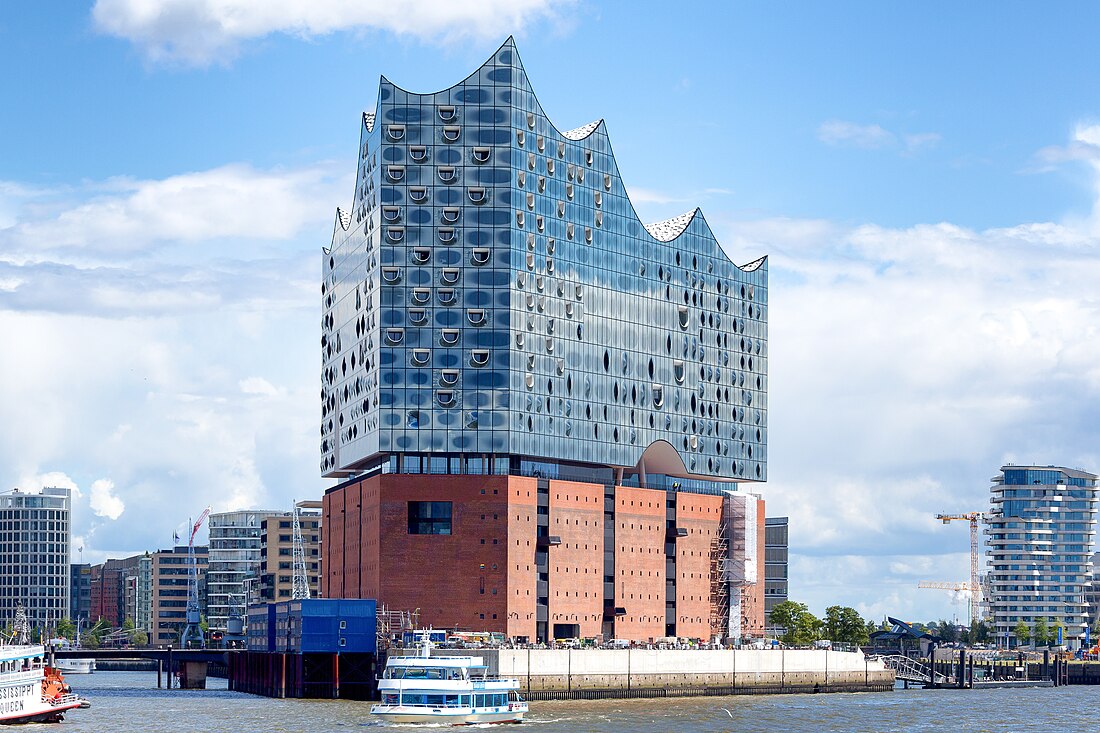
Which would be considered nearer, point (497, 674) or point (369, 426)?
point (497, 674)

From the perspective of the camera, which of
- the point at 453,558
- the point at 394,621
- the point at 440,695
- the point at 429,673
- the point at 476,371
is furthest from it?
the point at 476,371

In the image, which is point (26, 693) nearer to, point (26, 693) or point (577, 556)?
point (26, 693)

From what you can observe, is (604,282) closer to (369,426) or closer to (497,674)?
(369,426)

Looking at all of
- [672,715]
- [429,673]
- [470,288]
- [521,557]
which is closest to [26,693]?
[429,673]

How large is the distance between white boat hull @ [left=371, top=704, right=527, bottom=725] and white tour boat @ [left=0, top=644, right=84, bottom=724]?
1036 inches

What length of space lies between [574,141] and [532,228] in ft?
46.9

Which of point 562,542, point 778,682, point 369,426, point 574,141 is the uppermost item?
point 574,141

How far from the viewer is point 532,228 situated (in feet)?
602

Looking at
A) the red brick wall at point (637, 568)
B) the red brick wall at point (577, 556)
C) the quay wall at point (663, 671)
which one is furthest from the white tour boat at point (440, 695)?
the red brick wall at point (637, 568)

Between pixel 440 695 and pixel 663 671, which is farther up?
pixel 440 695

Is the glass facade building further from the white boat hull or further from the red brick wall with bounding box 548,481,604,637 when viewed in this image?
the white boat hull

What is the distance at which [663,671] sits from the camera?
176375 mm

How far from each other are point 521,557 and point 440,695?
1992 inches

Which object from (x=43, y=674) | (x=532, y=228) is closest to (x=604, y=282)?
(x=532, y=228)
